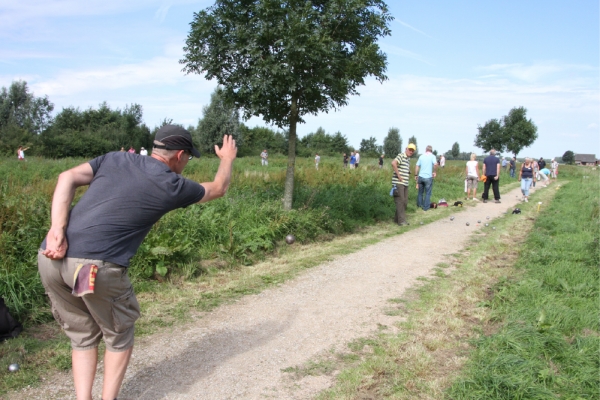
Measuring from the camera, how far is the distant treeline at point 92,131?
4347 cm

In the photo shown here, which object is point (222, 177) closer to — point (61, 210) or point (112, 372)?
point (61, 210)

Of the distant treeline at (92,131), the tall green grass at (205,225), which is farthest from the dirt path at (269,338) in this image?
the distant treeline at (92,131)

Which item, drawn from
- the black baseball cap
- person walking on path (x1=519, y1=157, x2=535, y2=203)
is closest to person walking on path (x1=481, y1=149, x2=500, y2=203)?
person walking on path (x1=519, y1=157, x2=535, y2=203)

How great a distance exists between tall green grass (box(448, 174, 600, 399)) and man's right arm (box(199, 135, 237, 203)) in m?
2.26

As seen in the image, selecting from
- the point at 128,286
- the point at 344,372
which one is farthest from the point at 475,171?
the point at 128,286

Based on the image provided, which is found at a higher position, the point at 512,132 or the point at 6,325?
the point at 512,132

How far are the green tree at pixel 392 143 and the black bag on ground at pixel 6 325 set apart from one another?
83.2m

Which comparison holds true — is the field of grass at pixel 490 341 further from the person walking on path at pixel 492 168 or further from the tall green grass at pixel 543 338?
the person walking on path at pixel 492 168

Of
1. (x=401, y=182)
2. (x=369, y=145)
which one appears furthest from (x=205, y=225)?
(x=369, y=145)

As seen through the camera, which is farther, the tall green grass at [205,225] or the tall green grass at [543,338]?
the tall green grass at [205,225]

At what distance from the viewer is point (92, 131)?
54.2 metres

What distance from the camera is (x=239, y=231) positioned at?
8.06 m

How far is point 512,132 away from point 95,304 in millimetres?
57252

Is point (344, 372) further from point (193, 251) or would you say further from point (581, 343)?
point (193, 251)
